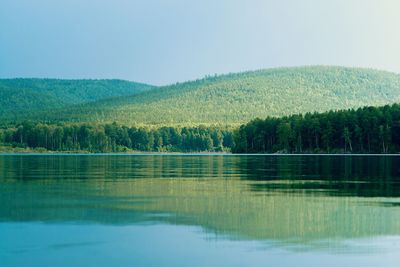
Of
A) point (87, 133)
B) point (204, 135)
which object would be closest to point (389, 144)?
point (204, 135)

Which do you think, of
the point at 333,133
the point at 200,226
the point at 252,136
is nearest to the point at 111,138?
the point at 252,136

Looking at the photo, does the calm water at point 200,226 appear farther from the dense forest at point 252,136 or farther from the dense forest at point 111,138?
the dense forest at point 111,138

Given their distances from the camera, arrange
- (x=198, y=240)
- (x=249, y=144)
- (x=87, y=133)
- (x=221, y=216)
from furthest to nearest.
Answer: (x=87, y=133) → (x=249, y=144) → (x=221, y=216) → (x=198, y=240)

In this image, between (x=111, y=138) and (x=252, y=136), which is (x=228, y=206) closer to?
(x=252, y=136)

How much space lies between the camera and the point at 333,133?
132 metres

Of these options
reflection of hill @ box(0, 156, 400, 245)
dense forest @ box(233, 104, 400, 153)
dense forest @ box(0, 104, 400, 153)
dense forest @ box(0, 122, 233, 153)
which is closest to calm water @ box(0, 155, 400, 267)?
reflection of hill @ box(0, 156, 400, 245)

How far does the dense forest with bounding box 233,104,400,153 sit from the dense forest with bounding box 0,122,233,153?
41555 mm

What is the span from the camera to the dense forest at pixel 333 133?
124688 millimetres

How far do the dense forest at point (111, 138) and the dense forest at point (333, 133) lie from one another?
41.6 m

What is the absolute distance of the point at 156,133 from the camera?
633 ft

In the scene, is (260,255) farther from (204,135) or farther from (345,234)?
(204,135)

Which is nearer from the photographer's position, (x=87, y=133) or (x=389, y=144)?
(x=389, y=144)

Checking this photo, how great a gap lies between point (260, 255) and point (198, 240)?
8.51ft

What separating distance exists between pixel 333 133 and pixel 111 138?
74.1 meters
